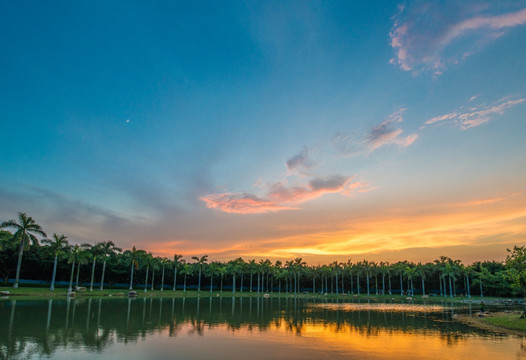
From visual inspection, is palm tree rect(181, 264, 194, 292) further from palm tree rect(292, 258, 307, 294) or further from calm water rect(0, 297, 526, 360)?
calm water rect(0, 297, 526, 360)

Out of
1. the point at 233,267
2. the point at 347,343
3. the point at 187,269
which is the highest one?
the point at 233,267

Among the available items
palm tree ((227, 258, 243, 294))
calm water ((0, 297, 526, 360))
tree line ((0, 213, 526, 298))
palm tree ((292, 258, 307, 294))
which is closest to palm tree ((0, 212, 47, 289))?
tree line ((0, 213, 526, 298))

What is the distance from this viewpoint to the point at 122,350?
68.4 feet

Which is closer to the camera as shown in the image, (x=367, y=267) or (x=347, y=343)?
(x=347, y=343)

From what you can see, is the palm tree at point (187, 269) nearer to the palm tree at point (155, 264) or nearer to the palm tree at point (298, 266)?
the palm tree at point (155, 264)

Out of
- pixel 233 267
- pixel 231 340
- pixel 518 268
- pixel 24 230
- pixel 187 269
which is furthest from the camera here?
pixel 233 267

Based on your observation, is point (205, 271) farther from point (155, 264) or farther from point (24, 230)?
point (24, 230)

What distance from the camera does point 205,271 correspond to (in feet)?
394

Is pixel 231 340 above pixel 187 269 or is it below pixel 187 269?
below

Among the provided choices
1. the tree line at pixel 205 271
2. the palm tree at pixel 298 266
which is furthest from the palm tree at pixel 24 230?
the palm tree at pixel 298 266

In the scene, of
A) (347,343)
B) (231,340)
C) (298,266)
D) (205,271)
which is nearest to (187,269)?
(205,271)

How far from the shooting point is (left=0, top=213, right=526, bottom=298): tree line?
265ft

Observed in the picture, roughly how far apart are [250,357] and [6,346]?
47.5 feet

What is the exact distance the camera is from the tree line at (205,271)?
8088 cm
